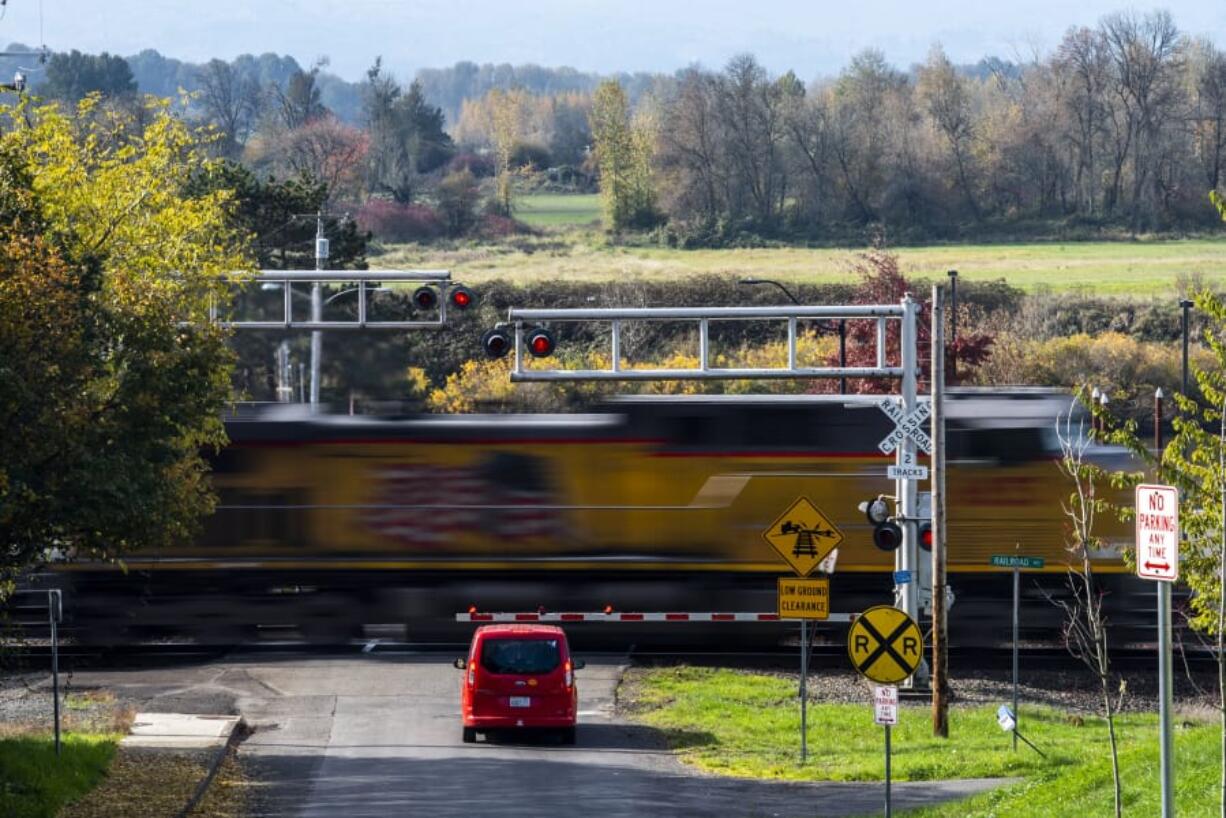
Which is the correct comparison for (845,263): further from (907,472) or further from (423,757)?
(423,757)

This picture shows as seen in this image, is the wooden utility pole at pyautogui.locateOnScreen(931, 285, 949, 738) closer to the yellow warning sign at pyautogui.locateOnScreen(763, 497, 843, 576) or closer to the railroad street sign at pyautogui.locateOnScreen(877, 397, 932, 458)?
the yellow warning sign at pyautogui.locateOnScreen(763, 497, 843, 576)

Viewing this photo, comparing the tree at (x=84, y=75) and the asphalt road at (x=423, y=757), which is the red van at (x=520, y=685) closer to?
the asphalt road at (x=423, y=757)

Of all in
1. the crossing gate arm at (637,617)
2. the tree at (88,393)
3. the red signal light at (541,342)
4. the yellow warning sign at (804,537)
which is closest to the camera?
the tree at (88,393)

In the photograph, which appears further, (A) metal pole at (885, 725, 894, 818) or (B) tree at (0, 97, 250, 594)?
(A) metal pole at (885, 725, 894, 818)

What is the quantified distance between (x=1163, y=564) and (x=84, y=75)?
193 m

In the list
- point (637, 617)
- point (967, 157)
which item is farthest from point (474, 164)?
point (637, 617)

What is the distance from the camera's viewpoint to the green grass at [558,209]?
137 m

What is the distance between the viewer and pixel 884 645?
774 inches

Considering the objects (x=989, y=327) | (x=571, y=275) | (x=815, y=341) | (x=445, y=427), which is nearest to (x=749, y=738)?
→ (x=445, y=427)

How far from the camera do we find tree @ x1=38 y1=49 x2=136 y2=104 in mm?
189625

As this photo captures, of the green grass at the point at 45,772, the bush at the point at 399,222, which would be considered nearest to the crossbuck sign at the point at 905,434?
the green grass at the point at 45,772

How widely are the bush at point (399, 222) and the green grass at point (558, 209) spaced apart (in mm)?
9376

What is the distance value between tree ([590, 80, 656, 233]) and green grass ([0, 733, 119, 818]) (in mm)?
106027

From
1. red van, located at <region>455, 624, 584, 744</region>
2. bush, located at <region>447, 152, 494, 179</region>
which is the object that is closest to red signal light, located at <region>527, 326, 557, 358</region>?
red van, located at <region>455, 624, 584, 744</region>
